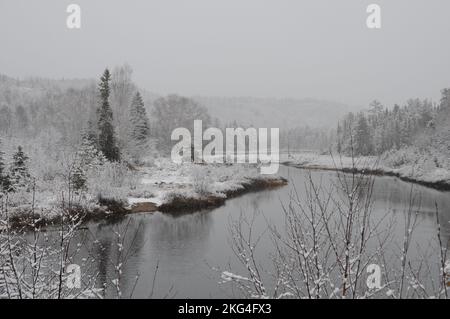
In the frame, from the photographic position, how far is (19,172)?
21.5 m

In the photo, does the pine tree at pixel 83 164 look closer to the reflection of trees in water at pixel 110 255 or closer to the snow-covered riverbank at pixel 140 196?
the snow-covered riverbank at pixel 140 196

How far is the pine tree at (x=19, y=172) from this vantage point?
20.9 metres

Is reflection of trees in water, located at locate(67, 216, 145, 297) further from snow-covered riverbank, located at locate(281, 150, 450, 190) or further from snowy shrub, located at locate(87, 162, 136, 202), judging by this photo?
snow-covered riverbank, located at locate(281, 150, 450, 190)

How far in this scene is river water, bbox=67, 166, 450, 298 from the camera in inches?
406

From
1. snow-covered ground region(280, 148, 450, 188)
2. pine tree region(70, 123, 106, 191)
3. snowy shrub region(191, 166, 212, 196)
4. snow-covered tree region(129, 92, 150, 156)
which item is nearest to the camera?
pine tree region(70, 123, 106, 191)

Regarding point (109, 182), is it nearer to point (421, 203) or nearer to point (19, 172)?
point (19, 172)

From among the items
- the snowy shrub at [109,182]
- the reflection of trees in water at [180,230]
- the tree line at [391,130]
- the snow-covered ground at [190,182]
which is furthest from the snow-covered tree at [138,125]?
the tree line at [391,130]

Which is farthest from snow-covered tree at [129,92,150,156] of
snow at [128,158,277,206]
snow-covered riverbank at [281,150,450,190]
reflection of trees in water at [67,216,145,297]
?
reflection of trees in water at [67,216,145,297]

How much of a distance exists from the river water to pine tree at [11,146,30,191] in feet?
21.3

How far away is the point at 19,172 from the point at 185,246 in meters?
12.8

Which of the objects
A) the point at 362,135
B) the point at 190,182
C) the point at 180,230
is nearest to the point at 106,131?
the point at 190,182
